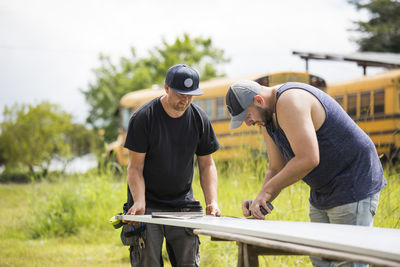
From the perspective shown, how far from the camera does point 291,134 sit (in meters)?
2.32

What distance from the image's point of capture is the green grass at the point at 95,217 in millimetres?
4555

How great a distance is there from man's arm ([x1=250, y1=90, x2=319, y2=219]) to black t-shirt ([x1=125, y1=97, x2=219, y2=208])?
32.5 inches

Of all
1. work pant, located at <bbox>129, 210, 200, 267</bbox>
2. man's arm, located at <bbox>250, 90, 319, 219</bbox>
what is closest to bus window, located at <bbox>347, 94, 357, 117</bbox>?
work pant, located at <bbox>129, 210, 200, 267</bbox>

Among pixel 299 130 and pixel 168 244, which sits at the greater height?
pixel 299 130

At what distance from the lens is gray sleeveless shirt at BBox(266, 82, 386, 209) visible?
2.46 metres

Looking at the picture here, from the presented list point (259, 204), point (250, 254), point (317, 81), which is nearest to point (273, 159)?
point (259, 204)

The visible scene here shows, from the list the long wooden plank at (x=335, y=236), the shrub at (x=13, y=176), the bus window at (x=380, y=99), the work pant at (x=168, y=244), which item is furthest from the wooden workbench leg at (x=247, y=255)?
the shrub at (x=13, y=176)

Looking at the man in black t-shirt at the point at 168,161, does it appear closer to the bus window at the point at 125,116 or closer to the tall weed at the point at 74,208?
the tall weed at the point at 74,208

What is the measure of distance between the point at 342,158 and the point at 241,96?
0.60m

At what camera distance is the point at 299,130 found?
2.29 meters

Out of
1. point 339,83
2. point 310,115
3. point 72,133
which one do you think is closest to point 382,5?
point 339,83

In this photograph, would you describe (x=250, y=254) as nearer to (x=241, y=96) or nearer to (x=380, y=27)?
(x=241, y=96)

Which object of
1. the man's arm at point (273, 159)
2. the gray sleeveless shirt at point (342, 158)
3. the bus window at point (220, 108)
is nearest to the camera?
the gray sleeveless shirt at point (342, 158)

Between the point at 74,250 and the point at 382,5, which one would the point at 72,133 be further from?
the point at 74,250
